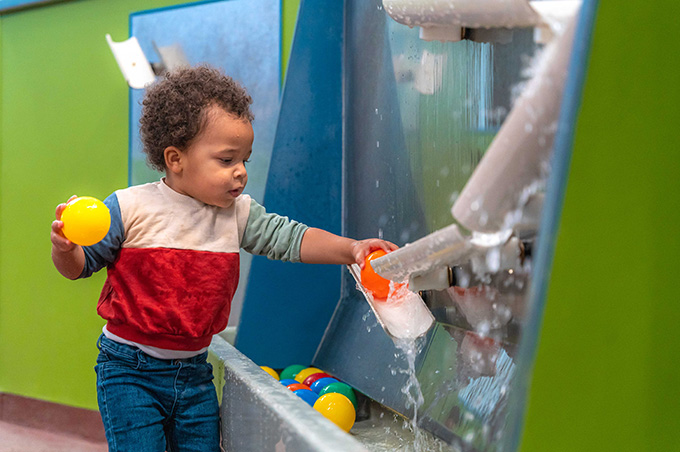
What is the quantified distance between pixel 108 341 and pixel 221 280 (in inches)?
8.5

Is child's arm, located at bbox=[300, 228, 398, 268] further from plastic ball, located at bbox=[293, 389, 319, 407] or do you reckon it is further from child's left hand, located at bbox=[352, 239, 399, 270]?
plastic ball, located at bbox=[293, 389, 319, 407]

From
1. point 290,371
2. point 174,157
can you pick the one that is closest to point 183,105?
point 174,157

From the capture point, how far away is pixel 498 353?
0.97 meters

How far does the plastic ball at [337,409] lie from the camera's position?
128 centimetres

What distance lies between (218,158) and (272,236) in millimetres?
191

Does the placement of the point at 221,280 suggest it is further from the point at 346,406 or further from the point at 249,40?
the point at 249,40

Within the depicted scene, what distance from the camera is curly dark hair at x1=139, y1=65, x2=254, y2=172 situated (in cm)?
112

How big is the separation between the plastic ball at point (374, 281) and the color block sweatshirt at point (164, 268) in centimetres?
28

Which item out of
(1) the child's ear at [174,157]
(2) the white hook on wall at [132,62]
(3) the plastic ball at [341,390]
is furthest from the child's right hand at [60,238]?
(2) the white hook on wall at [132,62]

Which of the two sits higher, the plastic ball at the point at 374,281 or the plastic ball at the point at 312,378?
the plastic ball at the point at 374,281

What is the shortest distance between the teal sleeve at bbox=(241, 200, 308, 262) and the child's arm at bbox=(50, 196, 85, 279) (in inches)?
11.5

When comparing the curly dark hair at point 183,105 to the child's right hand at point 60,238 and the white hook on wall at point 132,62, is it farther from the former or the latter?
the white hook on wall at point 132,62

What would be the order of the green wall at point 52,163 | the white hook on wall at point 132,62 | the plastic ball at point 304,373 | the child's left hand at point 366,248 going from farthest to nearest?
the green wall at point 52,163, the white hook on wall at point 132,62, the plastic ball at point 304,373, the child's left hand at point 366,248

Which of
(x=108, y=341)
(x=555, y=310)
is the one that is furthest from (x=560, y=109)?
(x=108, y=341)
